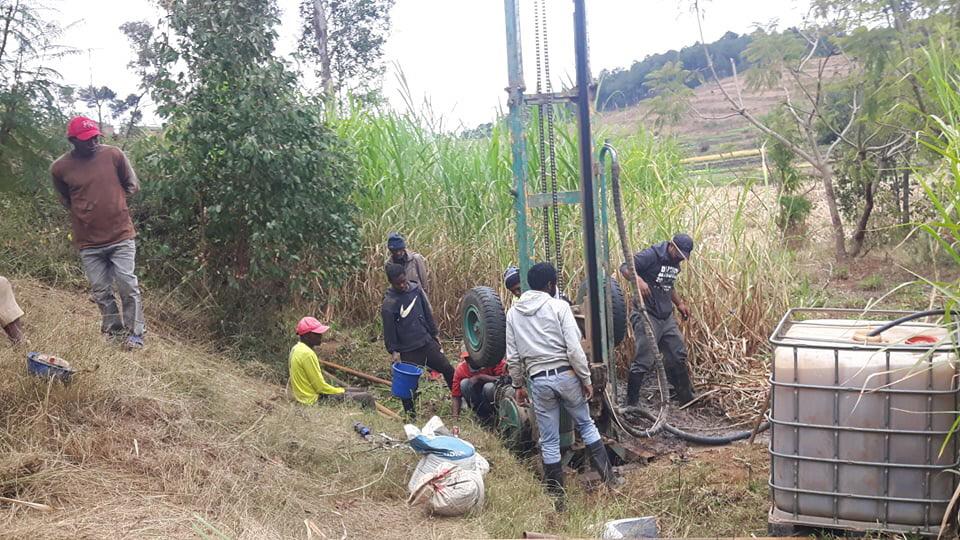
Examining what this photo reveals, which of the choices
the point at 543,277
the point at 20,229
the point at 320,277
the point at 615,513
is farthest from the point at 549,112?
the point at 20,229

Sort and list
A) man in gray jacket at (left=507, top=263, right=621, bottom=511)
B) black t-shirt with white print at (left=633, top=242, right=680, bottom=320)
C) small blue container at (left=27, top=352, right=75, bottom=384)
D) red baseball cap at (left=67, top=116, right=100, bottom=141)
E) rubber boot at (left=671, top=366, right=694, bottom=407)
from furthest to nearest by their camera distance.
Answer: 1. rubber boot at (left=671, top=366, right=694, bottom=407)
2. black t-shirt with white print at (left=633, top=242, right=680, bottom=320)
3. red baseball cap at (left=67, top=116, right=100, bottom=141)
4. man in gray jacket at (left=507, top=263, right=621, bottom=511)
5. small blue container at (left=27, top=352, right=75, bottom=384)

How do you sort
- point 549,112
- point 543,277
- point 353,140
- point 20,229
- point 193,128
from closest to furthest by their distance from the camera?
1. point 543,277
2. point 549,112
3. point 193,128
4. point 20,229
5. point 353,140

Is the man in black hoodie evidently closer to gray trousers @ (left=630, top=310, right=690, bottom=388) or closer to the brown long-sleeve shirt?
gray trousers @ (left=630, top=310, right=690, bottom=388)

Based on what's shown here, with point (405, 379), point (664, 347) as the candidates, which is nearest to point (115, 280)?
point (405, 379)

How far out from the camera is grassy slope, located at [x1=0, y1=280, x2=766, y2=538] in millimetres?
4648

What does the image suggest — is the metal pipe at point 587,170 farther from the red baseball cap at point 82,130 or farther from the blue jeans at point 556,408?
the red baseball cap at point 82,130

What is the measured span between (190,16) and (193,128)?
1.07m

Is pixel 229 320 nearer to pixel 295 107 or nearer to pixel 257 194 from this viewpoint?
pixel 257 194

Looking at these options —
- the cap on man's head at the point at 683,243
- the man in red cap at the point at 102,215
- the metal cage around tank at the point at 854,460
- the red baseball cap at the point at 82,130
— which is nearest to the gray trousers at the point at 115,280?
the man in red cap at the point at 102,215

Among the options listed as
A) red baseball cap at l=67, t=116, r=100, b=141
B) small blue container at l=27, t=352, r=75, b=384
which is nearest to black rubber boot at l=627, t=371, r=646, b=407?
small blue container at l=27, t=352, r=75, b=384

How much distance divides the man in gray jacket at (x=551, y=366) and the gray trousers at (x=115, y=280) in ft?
10.0

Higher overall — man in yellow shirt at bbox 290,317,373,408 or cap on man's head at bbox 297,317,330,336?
cap on man's head at bbox 297,317,330,336

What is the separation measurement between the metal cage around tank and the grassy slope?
32.6 inches

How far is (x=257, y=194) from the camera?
8289 mm
